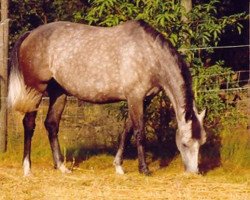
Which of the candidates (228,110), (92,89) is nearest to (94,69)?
(92,89)

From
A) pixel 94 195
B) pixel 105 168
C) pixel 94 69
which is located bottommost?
pixel 105 168

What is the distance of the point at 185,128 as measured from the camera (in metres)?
8.63

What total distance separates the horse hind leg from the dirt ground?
23 centimetres

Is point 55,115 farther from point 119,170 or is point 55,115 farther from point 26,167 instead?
point 119,170

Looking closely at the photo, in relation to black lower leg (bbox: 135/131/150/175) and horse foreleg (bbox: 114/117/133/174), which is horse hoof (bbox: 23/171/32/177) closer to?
horse foreleg (bbox: 114/117/133/174)

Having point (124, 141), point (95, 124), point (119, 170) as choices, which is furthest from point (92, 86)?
point (95, 124)

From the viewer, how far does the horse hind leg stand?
9.52m

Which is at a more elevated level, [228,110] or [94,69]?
[94,69]

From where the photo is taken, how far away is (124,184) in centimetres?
790

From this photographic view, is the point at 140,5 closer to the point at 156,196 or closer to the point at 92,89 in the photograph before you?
the point at 92,89

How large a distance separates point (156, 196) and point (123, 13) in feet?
11.6

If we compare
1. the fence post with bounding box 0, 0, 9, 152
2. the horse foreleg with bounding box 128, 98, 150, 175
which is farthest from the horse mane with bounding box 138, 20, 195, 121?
the fence post with bounding box 0, 0, 9, 152

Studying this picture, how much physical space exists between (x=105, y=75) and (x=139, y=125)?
0.74 metres

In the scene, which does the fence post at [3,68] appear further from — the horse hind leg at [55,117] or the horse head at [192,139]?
the horse head at [192,139]
